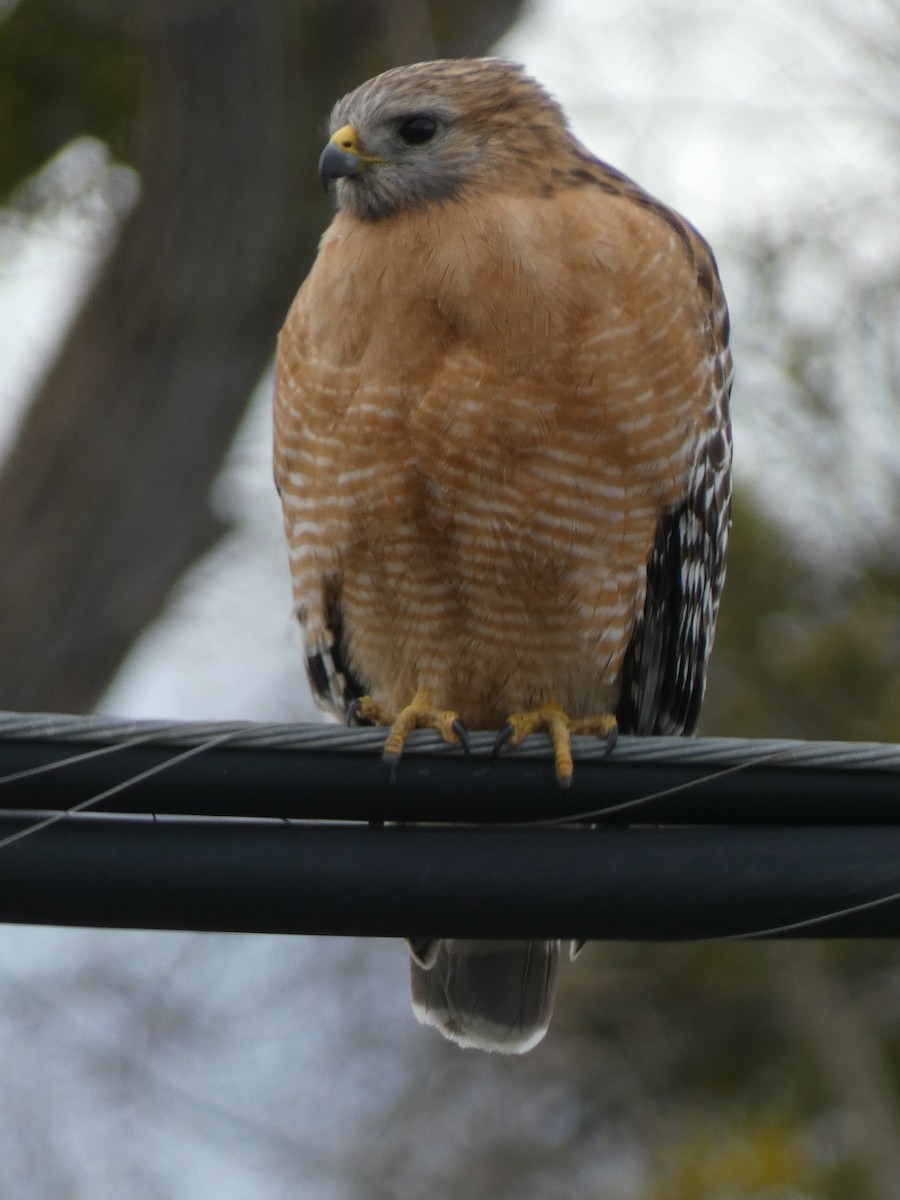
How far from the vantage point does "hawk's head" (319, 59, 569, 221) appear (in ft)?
12.5

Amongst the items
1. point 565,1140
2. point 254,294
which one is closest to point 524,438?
point 254,294

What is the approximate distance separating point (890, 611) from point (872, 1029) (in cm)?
243

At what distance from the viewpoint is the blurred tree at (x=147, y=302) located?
6.22m

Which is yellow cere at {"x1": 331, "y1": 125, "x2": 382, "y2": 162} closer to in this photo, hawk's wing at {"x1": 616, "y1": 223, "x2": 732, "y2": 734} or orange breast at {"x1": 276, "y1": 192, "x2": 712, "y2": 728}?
orange breast at {"x1": 276, "y1": 192, "x2": 712, "y2": 728}

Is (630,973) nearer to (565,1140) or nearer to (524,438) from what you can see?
(565,1140)

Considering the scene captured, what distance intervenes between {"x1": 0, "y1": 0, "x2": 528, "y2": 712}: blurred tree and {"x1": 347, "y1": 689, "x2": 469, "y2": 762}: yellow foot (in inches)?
117

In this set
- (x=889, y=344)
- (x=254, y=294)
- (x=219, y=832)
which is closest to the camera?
(x=219, y=832)

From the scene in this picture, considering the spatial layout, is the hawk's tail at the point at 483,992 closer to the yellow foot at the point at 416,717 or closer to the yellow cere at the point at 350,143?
the yellow foot at the point at 416,717

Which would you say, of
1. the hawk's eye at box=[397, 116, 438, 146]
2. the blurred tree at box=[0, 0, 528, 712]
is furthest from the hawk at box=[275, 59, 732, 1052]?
the blurred tree at box=[0, 0, 528, 712]

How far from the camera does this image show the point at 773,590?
357 inches

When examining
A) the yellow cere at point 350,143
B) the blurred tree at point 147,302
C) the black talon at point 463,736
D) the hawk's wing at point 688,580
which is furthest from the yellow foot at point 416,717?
the blurred tree at point 147,302

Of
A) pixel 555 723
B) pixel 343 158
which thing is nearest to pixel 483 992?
pixel 555 723

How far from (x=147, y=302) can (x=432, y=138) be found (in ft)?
9.64

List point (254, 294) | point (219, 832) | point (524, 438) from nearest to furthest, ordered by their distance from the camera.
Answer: point (219, 832), point (524, 438), point (254, 294)
